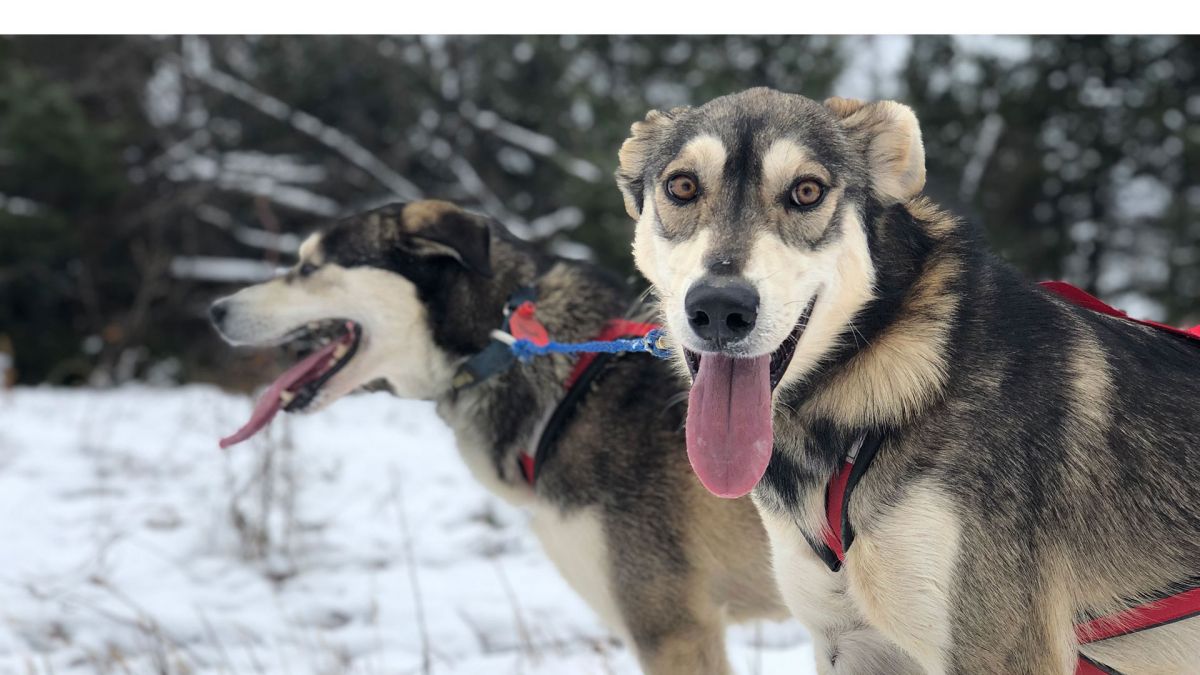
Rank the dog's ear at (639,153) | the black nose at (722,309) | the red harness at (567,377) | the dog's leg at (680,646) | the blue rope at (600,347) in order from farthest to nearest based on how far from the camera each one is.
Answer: the red harness at (567,377), the dog's leg at (680,646), the blue rope at (600,347), the dog's ear at (639,153), the black nose at (722,309)

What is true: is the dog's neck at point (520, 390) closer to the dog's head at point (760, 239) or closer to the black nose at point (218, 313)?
the black nose at point (218, 313)

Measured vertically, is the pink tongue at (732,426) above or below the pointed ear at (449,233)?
above

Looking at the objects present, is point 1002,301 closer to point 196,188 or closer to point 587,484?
point 587,484

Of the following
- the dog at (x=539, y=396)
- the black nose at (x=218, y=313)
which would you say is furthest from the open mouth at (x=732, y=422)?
the black nose at (x=218, y=313)

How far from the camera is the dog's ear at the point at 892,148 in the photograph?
1928 mm

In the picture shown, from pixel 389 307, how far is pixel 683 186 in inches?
56.9

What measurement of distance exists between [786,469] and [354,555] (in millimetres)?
3384

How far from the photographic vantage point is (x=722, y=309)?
1.69 meters

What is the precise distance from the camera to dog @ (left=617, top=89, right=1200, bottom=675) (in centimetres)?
171

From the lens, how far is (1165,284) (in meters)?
14.6

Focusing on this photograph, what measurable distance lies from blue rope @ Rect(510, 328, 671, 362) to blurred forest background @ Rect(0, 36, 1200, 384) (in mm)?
9268

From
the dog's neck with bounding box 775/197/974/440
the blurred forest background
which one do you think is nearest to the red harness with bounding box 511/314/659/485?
the dog's neck with bounding box 775/197/974/440

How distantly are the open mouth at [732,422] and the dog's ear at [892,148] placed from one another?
0.35m

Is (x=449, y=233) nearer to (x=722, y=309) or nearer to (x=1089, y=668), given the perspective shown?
(x=722, y=309)
